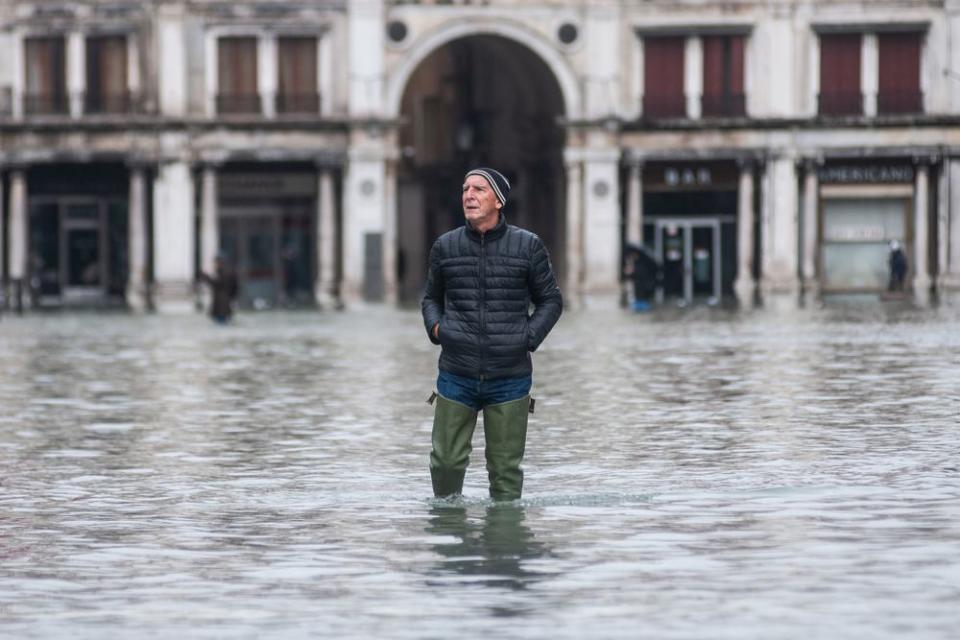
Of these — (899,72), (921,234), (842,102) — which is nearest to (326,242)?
(842,102)

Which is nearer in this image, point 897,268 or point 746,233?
point 897,268

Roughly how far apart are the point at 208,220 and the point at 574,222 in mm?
9363

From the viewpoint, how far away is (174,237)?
2366 inches

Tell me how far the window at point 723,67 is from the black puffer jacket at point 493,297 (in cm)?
4876

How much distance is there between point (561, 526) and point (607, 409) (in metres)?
8.92

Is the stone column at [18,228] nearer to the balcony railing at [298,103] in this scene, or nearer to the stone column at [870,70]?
the balcony railing at [298,103]

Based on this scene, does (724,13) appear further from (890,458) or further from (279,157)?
(890,458)

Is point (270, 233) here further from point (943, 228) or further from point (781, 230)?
point (943, 228)

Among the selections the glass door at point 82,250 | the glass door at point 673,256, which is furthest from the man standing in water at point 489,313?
the glass door at point 82,250

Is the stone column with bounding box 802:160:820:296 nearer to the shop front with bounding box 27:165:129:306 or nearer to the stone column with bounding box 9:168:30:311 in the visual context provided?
the shop front with bounding box 27:165:129:306

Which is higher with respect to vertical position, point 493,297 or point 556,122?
point 556,122

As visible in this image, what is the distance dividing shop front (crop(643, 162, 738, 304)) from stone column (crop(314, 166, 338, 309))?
813 centimetres

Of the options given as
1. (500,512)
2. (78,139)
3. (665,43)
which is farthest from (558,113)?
(500,512)

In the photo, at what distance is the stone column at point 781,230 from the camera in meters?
60.4
